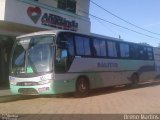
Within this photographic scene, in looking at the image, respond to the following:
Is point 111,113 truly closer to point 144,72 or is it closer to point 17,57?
point 17,57

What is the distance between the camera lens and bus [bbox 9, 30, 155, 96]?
13.4 meters

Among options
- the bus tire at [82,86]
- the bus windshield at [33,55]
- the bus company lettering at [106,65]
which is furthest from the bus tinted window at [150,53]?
the bus windshield at [33,55]

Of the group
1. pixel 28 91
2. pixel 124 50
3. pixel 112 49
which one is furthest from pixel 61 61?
pixel 124 50

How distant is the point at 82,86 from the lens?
50.2ft

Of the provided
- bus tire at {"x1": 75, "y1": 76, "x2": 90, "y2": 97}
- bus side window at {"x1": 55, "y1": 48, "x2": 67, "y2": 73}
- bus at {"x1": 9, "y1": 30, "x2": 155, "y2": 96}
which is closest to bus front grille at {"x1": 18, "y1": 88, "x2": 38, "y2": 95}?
bus at {"x1": 9, "y1": 30, "x2": 155, "y2": 96}

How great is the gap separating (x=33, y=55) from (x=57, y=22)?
23.9ft

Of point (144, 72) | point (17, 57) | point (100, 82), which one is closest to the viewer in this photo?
point (17, 57)

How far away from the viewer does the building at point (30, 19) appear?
17.7 m

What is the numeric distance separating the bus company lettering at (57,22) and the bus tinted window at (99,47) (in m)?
4.22

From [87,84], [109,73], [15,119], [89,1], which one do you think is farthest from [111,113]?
[89,1]

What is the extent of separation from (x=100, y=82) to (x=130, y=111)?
616cm

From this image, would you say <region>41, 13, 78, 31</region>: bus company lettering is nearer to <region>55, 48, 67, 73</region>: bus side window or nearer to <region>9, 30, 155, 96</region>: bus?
<region>9, 30, 155, 96</region>: bus

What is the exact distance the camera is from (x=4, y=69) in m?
20.6

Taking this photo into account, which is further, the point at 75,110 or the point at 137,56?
the point at 137,56
